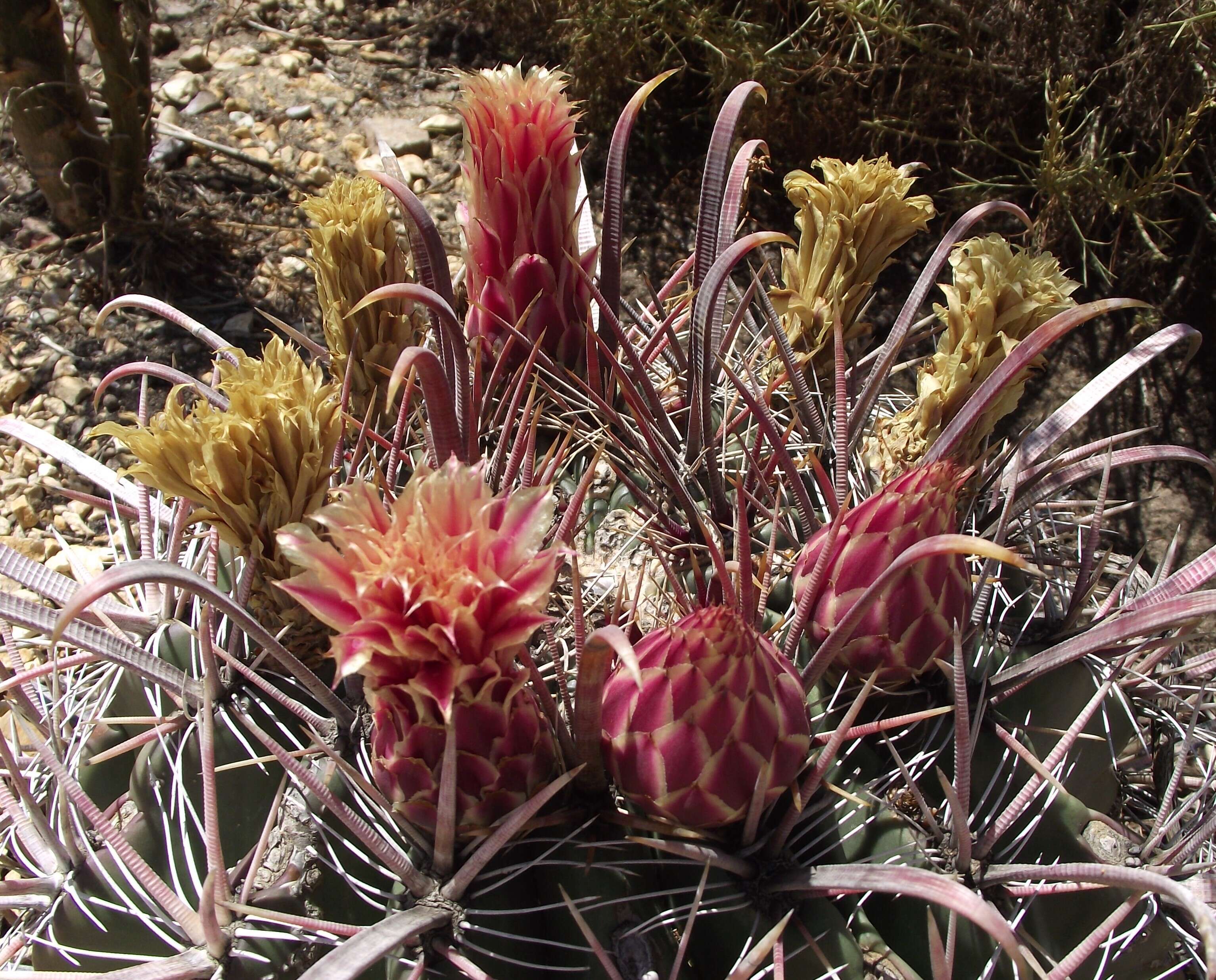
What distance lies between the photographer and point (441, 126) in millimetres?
2742

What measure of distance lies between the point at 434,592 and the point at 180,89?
2599 mm

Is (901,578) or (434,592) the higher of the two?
(434,592)

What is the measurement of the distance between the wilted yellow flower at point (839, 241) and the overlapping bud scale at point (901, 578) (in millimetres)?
242

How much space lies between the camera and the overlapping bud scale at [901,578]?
2.70 feet

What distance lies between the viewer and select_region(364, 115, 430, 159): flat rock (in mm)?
2668

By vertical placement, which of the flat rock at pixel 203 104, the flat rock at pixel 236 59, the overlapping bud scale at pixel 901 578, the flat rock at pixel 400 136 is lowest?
the flat rock at pixel 400 136

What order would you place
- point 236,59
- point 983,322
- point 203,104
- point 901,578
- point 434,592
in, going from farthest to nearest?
point 236,59
point 203,104
point 983,322
point 901,578
point 434,592

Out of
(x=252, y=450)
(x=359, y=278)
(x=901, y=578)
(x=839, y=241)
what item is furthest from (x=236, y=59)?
(x=901, y=578)

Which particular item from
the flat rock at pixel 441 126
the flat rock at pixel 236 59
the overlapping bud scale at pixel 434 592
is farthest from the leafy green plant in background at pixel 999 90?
the overlapping bud scale at pixel 434 592

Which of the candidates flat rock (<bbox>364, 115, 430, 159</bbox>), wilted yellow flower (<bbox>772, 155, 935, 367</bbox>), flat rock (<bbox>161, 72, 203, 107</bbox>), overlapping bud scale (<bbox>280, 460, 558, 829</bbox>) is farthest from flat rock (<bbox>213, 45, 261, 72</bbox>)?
overlapping bud scale (<bbox>280, 460, 558, 829</bbox>)

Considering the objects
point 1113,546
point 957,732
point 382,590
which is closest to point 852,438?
point 957,732

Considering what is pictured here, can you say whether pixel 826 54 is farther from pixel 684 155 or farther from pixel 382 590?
pixel 382 590

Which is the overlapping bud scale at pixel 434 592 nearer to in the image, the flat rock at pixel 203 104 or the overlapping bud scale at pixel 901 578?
the overlapping bud scale at pixel 901 578

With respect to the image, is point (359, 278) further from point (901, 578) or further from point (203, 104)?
point (203, 104)
